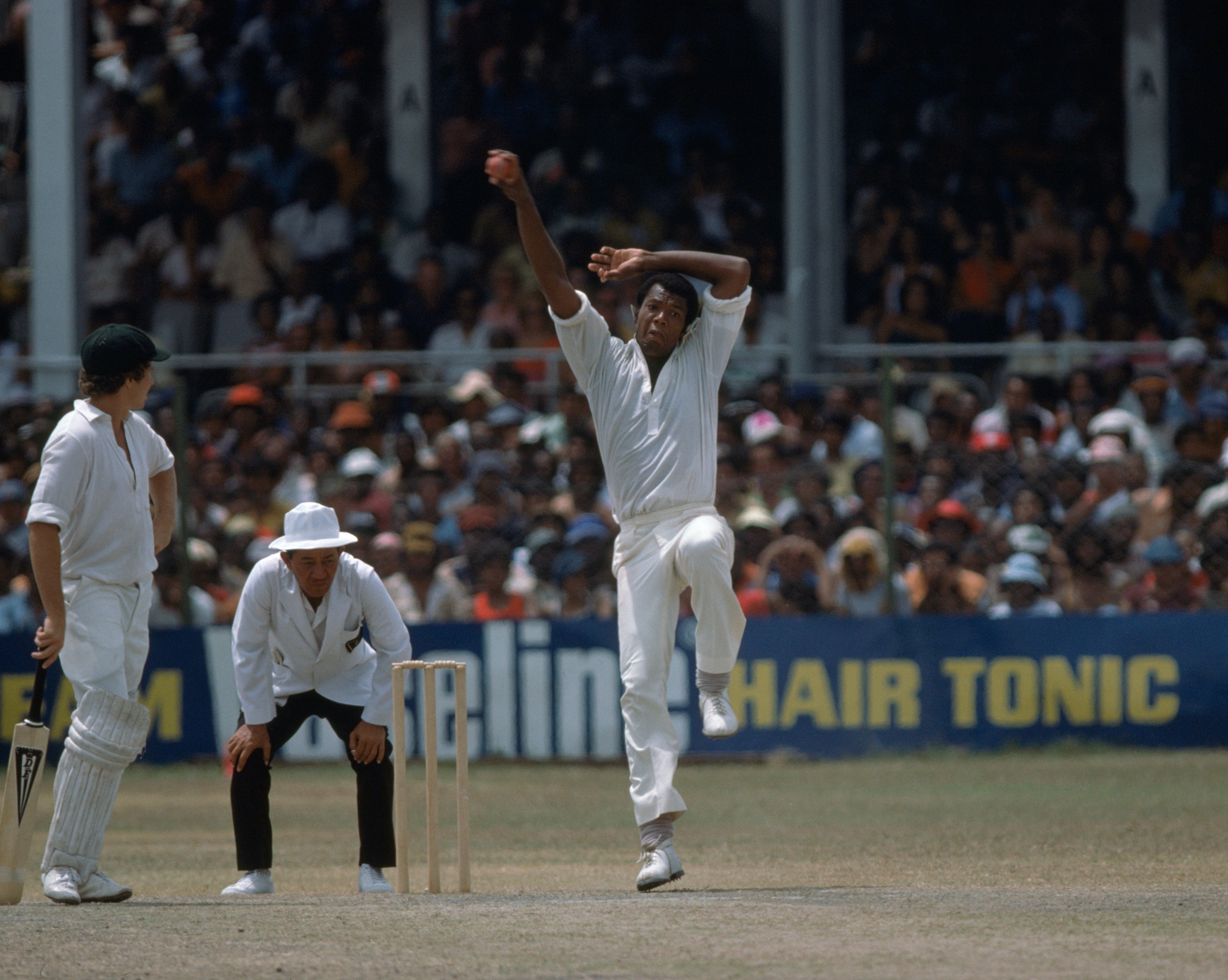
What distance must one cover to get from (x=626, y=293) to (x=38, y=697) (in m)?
10.1

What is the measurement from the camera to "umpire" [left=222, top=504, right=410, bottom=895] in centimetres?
721

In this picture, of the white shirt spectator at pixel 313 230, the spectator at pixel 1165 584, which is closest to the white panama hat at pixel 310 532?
the spectator at pixel 1165 584

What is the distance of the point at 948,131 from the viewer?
17.8 meters

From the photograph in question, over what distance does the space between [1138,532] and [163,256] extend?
9.63 meters

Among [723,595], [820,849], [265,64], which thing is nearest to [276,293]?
[265,64]

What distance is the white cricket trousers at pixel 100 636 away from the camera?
6.62 meters

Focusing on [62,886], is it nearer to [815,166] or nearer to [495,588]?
[495,588]

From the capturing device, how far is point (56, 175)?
1595cm

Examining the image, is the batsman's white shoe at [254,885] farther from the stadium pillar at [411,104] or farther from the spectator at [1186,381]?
the stadium pillar at [411,104]

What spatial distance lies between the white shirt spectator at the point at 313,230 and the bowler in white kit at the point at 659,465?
1082cm

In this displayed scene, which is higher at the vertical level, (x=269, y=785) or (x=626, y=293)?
(x=626, y=293)

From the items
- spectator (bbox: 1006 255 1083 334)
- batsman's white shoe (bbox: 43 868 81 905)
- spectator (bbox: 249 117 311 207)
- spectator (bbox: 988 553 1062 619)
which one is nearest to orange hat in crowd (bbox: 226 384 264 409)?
spectator (bbox: 249 117 311 207)

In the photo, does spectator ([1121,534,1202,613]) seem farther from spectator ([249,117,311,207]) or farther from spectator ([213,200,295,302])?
spectator ([249,117,311,207])

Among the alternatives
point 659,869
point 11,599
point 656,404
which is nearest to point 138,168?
point 11,599
